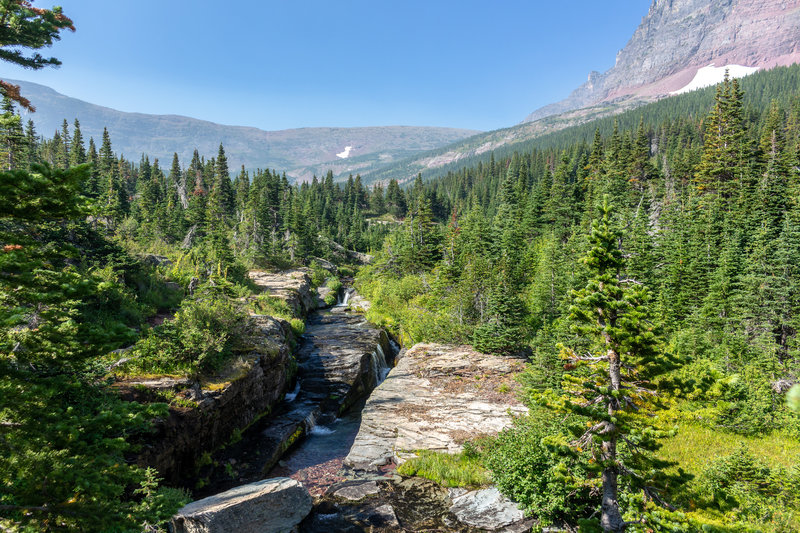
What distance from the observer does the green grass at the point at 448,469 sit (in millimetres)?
15219

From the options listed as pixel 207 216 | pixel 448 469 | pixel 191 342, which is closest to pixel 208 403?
pixel 191 342

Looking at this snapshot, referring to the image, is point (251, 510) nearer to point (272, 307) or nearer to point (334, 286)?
point (272, 307)

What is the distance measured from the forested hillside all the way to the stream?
19.1 ft

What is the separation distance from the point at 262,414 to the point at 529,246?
4073cm

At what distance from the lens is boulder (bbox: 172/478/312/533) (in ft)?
37.2

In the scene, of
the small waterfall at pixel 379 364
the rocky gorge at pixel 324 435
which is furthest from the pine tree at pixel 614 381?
the small waterfall at pixel 379 364

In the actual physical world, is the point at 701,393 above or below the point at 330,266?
above

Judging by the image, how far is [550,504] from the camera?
38.4 feet

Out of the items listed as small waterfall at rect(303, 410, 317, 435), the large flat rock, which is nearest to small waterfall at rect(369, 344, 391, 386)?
the large flat rock

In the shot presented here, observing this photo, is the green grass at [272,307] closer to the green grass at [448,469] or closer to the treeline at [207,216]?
the treeline at [207,216]

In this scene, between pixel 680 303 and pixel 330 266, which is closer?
pixel 680 303

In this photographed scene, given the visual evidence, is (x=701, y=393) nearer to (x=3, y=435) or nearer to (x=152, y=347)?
(x=3, y=435)

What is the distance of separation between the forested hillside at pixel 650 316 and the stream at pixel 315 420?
229 inches

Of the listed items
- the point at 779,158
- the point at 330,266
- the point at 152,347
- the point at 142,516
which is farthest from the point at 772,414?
the point at 330,266
